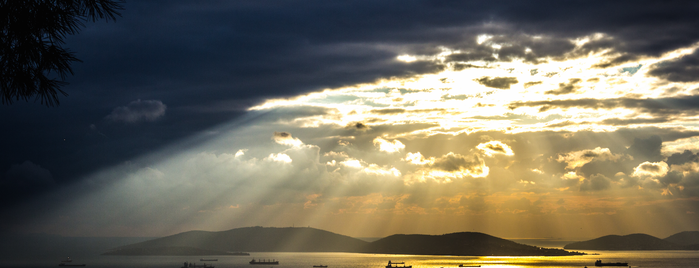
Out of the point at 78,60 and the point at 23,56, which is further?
the point at 78,60

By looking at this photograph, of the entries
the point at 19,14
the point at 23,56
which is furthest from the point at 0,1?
the point at 23,56

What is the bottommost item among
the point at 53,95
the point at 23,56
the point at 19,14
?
the point at 53,95

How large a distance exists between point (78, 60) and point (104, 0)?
222 cm

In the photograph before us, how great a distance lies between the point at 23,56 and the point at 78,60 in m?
1.58

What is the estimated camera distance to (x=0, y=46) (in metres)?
15.5

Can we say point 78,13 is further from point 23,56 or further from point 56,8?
point 23,56

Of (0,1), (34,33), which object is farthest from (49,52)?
(0,1)

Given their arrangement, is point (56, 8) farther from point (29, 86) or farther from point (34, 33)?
point (29, 86)

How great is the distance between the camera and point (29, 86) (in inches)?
640

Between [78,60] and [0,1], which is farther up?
[0,1]

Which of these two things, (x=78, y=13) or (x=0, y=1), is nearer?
(x=0, y=1)

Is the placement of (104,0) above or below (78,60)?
above

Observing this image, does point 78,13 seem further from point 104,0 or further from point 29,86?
point 29,86

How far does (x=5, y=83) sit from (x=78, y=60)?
2.23 meters
